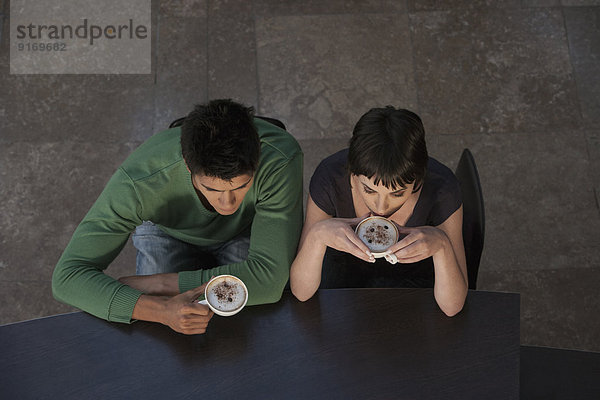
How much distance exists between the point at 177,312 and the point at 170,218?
0.49 m

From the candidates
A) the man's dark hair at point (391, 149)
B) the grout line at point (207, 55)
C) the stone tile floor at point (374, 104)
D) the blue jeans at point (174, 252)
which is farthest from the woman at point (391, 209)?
the grout line at point (207, 55)

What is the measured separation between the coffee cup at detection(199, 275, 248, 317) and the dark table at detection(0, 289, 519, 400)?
0.18ft

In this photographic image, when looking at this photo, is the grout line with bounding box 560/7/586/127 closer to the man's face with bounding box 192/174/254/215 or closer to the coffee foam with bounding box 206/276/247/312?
the man's face with bounding box 192/174/254/215

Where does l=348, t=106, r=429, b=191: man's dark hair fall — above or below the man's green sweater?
above

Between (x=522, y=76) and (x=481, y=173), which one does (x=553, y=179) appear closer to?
(x=481, y=173)

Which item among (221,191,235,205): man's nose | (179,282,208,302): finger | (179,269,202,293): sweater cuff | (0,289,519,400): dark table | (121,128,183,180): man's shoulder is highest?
(121,128,183,180): man's shoulder

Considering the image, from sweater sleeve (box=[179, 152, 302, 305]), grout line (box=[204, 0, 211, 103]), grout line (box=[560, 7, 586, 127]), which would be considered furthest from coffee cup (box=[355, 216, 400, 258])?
grout line (box=[560, 7, 586, 127])

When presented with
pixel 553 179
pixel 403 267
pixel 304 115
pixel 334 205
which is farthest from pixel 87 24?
pixel 553 179

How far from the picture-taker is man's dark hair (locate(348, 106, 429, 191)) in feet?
5.50

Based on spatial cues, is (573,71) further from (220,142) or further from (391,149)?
(220,142)

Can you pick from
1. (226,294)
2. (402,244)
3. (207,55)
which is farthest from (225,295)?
(207,55)

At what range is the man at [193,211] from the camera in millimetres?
1671

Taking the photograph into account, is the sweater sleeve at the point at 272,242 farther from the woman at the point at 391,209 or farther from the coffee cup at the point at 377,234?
the coffee cup at the point at 377,234

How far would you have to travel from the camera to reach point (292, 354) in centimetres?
156
